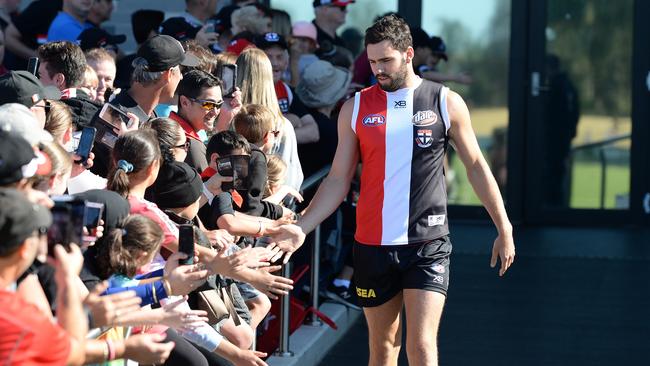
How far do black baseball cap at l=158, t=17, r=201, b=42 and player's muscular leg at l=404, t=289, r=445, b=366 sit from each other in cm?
310

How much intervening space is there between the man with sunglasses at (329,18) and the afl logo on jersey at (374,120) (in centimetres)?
431

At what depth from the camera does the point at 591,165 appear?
505 inches

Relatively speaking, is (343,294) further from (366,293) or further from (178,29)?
(366,293)

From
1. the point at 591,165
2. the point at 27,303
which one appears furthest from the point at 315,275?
the point at 591,165

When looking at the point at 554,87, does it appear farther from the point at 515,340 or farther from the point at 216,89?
the point at 216,89

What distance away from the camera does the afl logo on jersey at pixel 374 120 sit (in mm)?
6039

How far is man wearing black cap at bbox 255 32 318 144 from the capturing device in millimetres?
8344

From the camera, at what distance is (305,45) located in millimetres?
9805

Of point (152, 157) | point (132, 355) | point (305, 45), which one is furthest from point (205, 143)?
point (305, 45)

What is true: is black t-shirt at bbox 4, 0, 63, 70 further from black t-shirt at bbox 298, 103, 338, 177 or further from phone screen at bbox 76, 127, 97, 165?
phone screen at bbox 76, 127, 97, 165

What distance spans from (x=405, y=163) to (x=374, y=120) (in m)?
0.26

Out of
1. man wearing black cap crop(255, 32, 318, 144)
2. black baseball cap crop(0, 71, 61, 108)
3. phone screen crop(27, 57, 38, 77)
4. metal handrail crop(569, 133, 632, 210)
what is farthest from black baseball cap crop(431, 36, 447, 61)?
black baseball cap crop(0, 71, 61, 108)

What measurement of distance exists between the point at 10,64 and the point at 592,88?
243 inches

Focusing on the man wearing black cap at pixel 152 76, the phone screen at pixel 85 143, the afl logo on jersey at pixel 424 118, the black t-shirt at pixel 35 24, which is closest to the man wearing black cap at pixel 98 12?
the black t-shirt at pixel 35 24
